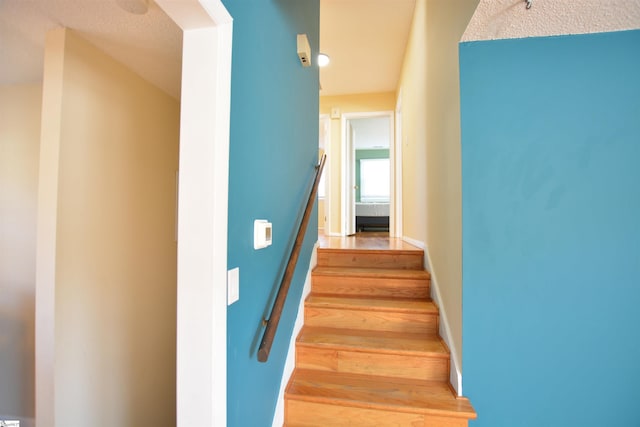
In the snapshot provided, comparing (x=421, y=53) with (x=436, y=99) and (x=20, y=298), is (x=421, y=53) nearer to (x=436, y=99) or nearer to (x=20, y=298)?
(x=436, y=99)

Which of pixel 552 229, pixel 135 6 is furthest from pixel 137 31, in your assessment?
pixel 552 229

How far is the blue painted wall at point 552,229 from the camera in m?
1.30

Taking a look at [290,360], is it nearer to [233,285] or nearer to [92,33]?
[233,285]

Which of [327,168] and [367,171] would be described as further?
[367,171]

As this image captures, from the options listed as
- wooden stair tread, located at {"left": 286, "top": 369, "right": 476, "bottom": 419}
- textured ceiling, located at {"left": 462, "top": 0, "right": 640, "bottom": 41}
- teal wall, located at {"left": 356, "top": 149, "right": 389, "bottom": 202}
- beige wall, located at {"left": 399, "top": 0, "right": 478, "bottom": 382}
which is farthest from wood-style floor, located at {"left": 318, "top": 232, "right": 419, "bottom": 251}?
teal wall, located at {"left": 356, "top": 149, "right": 389, "bottom": 202}

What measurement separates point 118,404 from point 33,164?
1.76m

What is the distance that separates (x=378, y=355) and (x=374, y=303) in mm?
384

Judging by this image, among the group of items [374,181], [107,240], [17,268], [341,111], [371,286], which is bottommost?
[371,286]

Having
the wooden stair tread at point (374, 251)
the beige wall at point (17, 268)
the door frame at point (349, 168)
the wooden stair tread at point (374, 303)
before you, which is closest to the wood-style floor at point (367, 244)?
the wooden stair tread at point (374, 251)

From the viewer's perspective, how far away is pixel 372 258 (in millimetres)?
2418

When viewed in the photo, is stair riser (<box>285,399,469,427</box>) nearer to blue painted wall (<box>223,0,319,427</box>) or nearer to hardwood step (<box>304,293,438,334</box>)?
blue painted wall (<box>223,0,319,427</box>)

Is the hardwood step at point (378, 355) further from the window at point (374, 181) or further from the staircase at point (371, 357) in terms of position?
the window at point (374, 181)

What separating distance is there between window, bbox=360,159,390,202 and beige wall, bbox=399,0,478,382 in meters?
5.75

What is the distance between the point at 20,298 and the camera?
1842 millimetres
